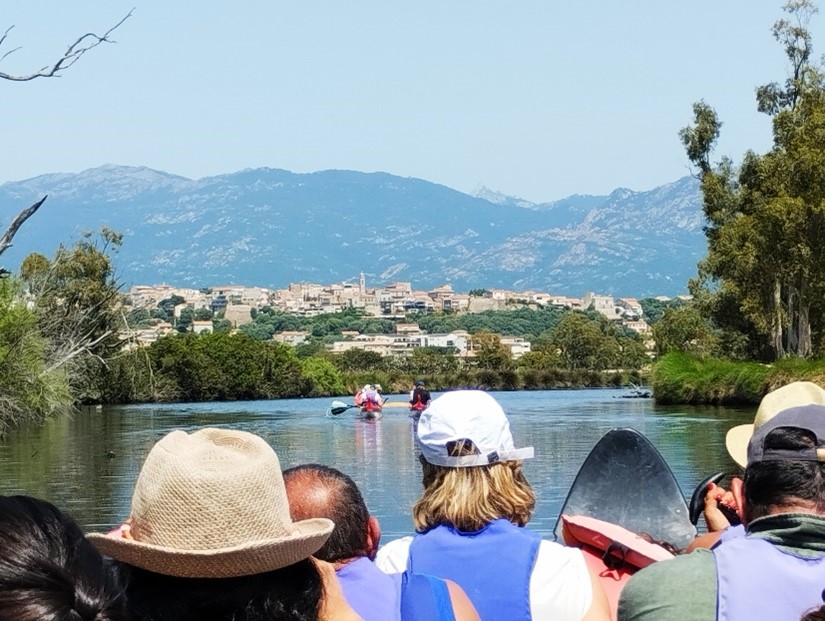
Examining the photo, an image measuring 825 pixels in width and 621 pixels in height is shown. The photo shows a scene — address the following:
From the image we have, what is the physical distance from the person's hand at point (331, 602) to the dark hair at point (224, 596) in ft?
0.36

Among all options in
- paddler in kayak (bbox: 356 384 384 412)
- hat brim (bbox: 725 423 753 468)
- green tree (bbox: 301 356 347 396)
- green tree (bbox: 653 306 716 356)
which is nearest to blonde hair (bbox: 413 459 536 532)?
hat brim (bbox: 725 423 753 468)

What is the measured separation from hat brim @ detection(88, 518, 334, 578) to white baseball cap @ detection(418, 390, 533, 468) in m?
1.23

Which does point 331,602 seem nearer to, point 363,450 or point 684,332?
point 363,450

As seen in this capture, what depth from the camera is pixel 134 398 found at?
7269cm

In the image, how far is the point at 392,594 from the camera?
2.88m

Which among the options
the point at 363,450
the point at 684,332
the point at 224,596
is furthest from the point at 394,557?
the point at 684,332

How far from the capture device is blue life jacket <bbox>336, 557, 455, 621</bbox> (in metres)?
2.72

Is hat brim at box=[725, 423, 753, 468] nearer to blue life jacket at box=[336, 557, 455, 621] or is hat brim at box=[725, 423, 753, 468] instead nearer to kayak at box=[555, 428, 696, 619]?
kayak at box=[555, 428, 696, 619]

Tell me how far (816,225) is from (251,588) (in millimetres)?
41170

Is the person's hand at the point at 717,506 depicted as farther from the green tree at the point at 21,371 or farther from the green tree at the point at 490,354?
the green tree at the point at 490,354

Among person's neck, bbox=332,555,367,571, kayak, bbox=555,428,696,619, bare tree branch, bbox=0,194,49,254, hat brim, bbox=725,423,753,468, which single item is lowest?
kayak, bbox=555,428,696,619

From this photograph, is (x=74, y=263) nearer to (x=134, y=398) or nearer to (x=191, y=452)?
(x=134, y=398)

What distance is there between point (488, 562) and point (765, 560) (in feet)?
2.64

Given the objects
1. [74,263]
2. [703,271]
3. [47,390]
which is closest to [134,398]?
[74,263]
